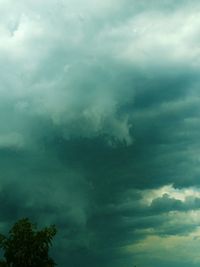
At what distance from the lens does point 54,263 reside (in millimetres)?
92438

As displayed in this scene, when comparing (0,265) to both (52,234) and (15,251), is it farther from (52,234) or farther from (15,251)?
(52,234)

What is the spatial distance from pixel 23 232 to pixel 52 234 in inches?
185

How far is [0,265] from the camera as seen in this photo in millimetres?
92000

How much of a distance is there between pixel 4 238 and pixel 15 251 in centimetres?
325

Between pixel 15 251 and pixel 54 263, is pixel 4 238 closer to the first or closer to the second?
pixel 15 251

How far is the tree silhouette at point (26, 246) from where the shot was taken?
90812 millimetres

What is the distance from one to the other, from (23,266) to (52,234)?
24.0 feet

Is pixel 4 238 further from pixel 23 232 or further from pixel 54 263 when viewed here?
pixel 54 263

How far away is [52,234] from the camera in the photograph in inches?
3723

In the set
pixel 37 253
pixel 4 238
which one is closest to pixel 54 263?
pixel 37 253

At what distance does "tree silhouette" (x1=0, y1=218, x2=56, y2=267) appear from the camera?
298ft

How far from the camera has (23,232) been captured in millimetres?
93688

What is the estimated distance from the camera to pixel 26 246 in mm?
92312

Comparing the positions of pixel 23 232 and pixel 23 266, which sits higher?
pixel 23 232
